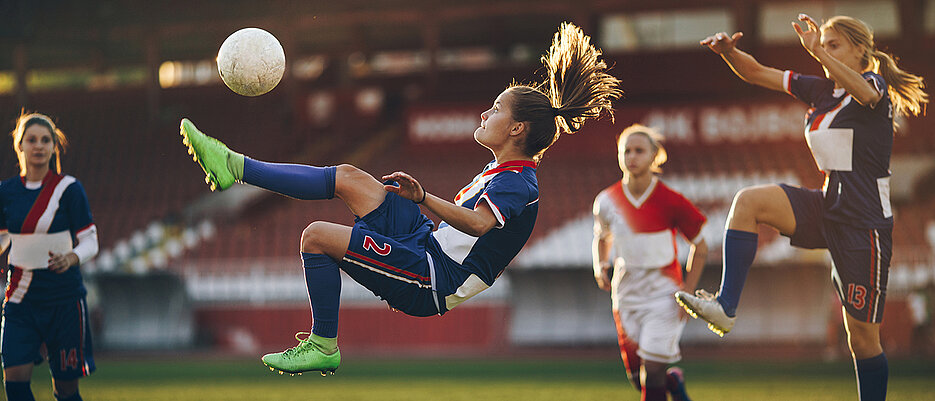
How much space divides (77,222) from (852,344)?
14.9 feet

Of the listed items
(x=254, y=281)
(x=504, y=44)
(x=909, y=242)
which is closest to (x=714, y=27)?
(x=504, y=44)

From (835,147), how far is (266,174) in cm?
283

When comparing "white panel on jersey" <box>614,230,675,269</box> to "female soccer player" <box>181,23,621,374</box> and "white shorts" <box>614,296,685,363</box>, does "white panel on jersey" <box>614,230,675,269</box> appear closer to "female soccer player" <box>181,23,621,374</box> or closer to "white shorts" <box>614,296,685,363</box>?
"white shorts" <box>614,296,685,363</box>

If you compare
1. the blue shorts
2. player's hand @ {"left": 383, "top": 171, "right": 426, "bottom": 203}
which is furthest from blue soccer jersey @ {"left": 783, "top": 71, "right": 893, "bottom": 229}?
the blue shorts

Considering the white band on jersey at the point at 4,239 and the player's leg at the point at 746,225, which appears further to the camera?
the white band on jersey at the point at 4,239

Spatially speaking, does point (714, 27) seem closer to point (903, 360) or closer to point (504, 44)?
point (504, 44)

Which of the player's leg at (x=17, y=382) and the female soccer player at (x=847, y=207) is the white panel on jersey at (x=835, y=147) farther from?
the player's leg at (x=17, y=382)

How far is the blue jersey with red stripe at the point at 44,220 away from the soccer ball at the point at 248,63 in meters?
1.57

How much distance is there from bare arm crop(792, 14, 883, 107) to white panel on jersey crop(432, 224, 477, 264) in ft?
6.10

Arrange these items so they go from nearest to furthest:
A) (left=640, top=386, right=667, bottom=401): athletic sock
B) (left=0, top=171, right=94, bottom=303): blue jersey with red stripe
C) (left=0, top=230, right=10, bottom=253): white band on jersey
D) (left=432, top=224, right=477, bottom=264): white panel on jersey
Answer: (left=432, top=224, right=477, bottom=264): white panel on jersey
(left=0, top=171, right=94, bottom=303): blue jersey with red stripe
(left=0, top=230, right=10, bottom=253): white band on jersey
(left=640, top=386, right=667, bottom=401): athletic sock

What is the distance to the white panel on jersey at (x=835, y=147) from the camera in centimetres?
471

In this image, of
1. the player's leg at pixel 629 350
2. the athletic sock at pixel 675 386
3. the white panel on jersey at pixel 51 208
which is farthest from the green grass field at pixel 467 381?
the white panel on jersey at pixel 51 208

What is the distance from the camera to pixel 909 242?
607 inches

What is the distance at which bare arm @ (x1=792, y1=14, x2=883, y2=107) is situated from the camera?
4.45 meters
